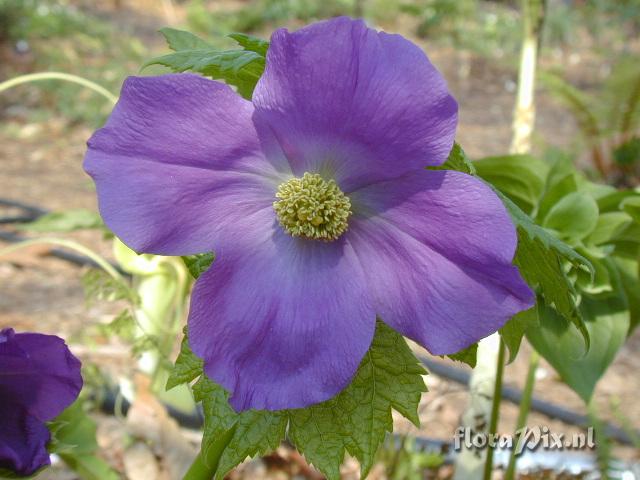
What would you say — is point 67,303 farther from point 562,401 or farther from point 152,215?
point 152,215

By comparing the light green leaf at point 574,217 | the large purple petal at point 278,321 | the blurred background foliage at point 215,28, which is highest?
the large purple petal at point 278,321

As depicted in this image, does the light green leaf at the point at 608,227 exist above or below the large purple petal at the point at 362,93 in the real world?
below

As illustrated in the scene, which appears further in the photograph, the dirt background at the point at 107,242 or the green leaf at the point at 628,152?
the green leaf at the point at 628,152

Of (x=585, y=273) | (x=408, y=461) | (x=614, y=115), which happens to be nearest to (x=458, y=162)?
(x=585, y=273)

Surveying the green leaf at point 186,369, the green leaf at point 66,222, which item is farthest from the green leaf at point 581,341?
the green leaf at point 66,222

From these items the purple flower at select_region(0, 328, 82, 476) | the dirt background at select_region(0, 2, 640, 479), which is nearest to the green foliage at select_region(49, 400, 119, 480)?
the purple flower at select_region(0, 328, 82, 476)

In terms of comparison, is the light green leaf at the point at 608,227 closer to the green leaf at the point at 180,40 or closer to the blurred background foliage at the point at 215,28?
the green leaf at the point at 180,40

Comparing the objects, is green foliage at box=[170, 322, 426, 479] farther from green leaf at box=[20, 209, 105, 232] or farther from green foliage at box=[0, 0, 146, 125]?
green foliage at box=[0, 0, 146, 125]
